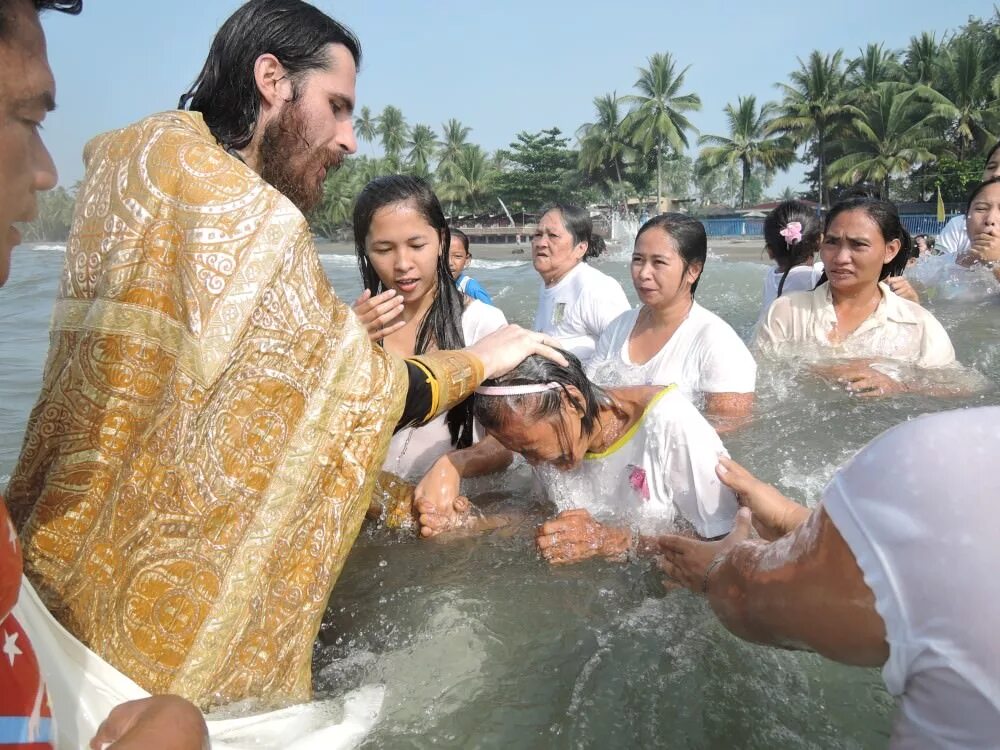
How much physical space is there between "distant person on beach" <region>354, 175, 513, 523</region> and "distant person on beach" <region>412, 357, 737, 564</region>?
1.55ft

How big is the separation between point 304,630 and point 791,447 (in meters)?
3.49

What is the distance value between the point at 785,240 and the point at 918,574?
588 centimetres

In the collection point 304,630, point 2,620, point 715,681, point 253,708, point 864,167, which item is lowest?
point 715,681

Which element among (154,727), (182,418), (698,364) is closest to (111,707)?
(154,727)

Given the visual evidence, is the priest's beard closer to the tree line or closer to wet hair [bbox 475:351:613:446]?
wet hair [bbox 475:351:613:446]

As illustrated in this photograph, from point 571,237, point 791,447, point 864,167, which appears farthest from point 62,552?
point 864,167

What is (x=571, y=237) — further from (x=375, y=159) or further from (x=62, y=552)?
(x=375, y=159)

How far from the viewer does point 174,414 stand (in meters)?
1.66

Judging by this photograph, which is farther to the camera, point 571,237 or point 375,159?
point 375,159

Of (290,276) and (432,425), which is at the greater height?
(290,276)

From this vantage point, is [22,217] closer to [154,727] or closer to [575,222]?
[154,727]

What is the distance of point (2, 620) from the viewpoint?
3.24 ft

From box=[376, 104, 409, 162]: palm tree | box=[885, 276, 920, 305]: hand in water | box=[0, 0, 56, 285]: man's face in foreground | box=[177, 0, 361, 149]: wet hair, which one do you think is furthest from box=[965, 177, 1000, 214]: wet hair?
box=[376, 104, 409, 162]: palm tree

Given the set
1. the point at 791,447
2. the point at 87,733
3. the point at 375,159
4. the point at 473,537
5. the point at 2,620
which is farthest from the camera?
the point at 375,159
